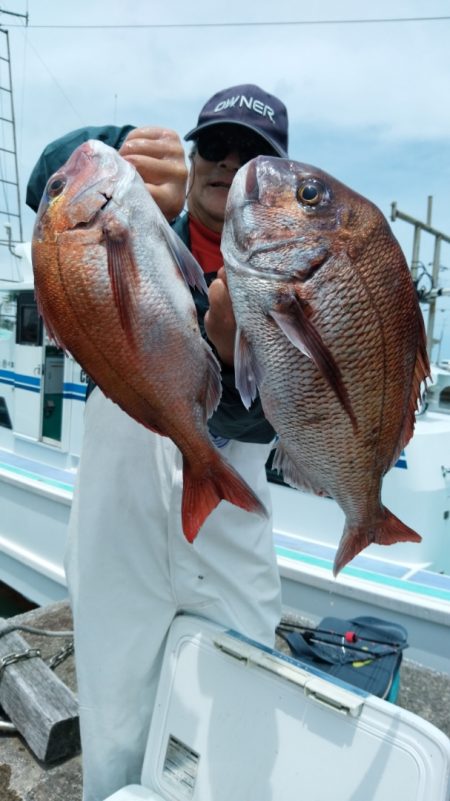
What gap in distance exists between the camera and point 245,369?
120cm

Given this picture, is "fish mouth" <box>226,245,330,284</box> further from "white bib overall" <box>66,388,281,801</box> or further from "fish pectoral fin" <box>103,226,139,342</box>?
"white bib overall" <box>66,388,281,801</box>

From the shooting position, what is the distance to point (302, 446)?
1.25 m

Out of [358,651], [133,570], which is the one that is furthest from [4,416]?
[133,570]

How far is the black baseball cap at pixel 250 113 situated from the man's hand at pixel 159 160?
0.23 m

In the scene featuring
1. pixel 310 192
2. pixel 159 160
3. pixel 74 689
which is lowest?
pixel 74 689

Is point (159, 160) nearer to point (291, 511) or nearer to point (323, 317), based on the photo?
point (323, 317)

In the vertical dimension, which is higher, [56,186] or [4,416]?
[56,186]

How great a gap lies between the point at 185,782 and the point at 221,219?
1702 millimetres

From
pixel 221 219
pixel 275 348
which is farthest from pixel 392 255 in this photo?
pixel 221 219

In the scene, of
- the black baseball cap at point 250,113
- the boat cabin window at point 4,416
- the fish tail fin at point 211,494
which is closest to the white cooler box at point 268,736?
the fish tail fin at point 211,494

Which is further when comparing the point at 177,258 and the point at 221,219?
the point at 221,219

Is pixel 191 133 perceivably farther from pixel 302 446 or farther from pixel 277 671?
pixel 277 671

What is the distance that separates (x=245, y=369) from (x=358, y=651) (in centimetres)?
223

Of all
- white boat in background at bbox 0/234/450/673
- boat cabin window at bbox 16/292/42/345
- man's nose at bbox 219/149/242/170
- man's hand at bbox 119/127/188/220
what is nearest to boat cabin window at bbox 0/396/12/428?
white boat in background at bbox 0/234/450/673
